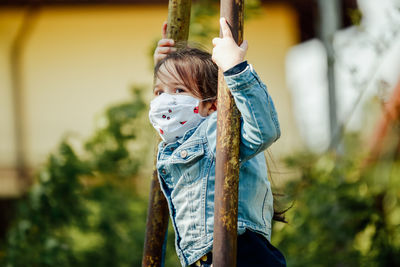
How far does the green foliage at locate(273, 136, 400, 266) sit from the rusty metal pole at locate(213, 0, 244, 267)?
2.33 metres

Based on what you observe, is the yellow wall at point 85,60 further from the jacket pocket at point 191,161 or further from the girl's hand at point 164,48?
the jacket pocket at point 191,161

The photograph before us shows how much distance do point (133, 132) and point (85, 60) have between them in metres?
3.30

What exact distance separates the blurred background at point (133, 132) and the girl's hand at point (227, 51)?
0.64 metres

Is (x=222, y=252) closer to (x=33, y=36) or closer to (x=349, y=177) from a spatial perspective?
(x=349, y=177)

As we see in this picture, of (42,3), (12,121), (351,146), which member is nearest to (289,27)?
(351,146)

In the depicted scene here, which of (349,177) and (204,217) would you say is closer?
(204,217)

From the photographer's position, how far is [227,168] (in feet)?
5.22

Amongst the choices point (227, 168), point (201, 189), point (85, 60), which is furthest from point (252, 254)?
point (85, 60)

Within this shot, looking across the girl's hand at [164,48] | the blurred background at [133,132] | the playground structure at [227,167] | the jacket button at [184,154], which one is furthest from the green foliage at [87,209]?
the playground structure at [227,167]

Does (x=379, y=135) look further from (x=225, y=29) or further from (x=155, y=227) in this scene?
(x=225, y=29)

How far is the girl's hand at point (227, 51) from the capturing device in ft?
5.22

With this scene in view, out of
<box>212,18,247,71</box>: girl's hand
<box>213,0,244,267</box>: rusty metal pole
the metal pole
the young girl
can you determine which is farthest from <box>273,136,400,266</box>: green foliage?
<box>212,18,247,71</box>: girl's hand

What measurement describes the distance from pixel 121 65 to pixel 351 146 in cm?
314

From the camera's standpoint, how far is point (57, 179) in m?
3.72
